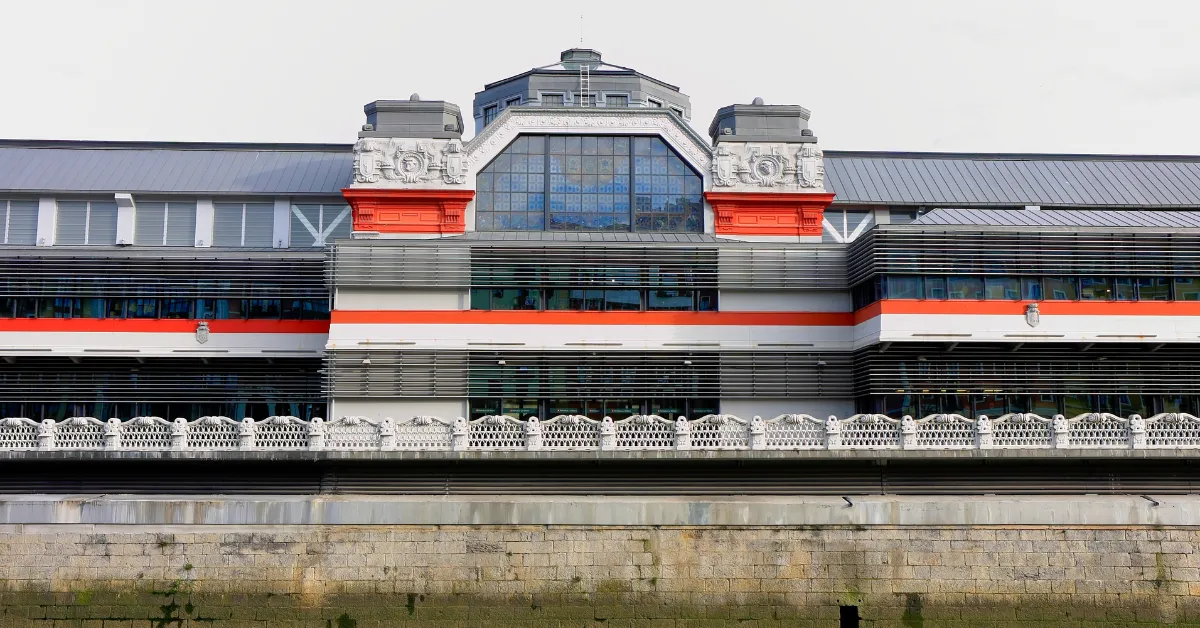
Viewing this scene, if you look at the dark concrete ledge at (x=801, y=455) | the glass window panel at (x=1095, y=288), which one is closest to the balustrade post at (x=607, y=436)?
the dark concrete ledge at (x=801, y=455)

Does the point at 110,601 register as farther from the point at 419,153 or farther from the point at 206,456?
the point at 419,153

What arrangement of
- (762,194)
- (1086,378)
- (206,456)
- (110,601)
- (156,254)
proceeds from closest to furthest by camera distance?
(110,601), (206,456), (1086,378), (156,254), (762,194)

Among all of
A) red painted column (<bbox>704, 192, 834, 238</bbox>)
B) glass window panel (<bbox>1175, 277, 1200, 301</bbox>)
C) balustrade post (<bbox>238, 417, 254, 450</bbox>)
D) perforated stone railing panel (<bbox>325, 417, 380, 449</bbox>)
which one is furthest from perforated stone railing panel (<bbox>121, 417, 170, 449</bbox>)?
glass window panel (<bbox>1175, 277, 1200, 301</bbox>)

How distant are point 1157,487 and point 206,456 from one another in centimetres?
2717

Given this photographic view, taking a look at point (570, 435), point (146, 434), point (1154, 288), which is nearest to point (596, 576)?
point (570, 435)

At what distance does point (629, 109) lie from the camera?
38.5m

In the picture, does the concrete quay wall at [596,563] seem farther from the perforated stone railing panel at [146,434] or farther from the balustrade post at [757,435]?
the perforated stone railing panel at [146,434]

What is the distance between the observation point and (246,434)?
28.7 metres

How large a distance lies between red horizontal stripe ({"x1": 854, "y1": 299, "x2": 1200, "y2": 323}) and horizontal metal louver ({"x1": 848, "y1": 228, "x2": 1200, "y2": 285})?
0.96 meters

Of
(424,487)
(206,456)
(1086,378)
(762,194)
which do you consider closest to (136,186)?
(206,456)

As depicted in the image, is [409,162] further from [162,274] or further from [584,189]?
[162,274]

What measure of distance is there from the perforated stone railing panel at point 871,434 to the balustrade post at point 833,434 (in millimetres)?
198

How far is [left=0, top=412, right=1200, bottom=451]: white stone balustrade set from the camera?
28.4 metres

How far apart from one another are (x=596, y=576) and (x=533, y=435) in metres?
4.63
